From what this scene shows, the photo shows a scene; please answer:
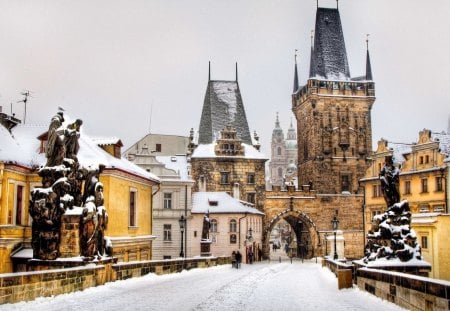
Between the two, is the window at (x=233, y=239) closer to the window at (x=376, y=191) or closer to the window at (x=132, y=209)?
the window at (x=376, y=191)

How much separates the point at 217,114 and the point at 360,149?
1719 centimetres

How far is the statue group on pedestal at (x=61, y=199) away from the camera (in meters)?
14.9

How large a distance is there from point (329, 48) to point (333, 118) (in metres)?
9.41

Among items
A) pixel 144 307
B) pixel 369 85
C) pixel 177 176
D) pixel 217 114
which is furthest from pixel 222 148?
pixel 144 307

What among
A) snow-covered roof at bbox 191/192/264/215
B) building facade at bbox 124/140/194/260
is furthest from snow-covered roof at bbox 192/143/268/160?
building facade at bbox 124/140/194/260

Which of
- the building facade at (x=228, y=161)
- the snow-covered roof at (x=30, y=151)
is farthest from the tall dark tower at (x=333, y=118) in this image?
the snow-covered roof at (x=30, y=151)

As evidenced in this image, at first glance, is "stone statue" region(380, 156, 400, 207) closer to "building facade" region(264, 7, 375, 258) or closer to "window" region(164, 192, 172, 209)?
"window" region(164, 192, 172, 209)

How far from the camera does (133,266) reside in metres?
18.2

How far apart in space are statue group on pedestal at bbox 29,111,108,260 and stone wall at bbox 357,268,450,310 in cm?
713

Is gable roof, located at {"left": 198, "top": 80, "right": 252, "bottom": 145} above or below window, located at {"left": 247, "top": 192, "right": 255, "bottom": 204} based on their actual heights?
above

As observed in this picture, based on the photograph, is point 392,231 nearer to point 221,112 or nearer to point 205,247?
point 205,247

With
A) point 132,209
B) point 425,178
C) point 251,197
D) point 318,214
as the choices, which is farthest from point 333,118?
point 132,209

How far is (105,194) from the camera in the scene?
26.4 metres

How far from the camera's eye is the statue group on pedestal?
14859 millimetres
